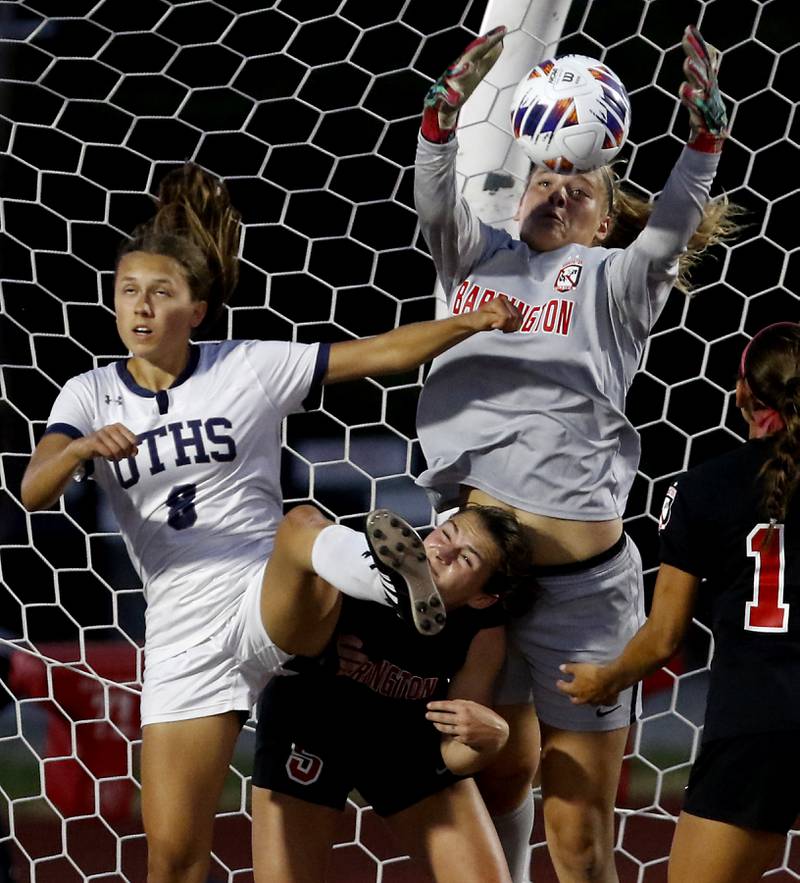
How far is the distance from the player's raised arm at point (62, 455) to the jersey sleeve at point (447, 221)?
58cm

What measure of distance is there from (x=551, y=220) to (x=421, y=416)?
15.4 inches

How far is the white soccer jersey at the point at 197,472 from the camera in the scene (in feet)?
7.35

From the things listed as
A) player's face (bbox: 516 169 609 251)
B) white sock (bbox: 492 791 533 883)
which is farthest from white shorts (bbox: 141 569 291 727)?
player's face (bbox: 516 169 609 251)

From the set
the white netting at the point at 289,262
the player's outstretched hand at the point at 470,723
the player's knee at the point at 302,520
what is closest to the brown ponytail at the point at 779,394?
the player's outstretched hand at the point at 470,723

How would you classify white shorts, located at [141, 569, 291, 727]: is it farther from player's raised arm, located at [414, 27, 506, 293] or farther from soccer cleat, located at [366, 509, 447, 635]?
player's raised arm, located at [414, 27, 506, 293]

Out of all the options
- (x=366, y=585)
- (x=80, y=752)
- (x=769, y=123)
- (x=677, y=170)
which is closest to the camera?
A: (x=366, y=585)

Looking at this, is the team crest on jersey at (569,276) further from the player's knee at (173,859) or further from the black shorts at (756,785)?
the player's knee at (173,859)

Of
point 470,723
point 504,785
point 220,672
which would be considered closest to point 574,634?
point 470,723

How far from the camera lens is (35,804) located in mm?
4461

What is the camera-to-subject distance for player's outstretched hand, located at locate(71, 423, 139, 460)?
2064 millimetres

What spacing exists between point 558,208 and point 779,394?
524 millimetres

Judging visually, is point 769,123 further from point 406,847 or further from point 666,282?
point 406,847

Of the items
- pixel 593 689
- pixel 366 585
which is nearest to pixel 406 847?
pixel 593 689

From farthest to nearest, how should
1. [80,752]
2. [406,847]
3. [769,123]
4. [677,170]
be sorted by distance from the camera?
[769,123], [80,752], [406,847], [677,170]
